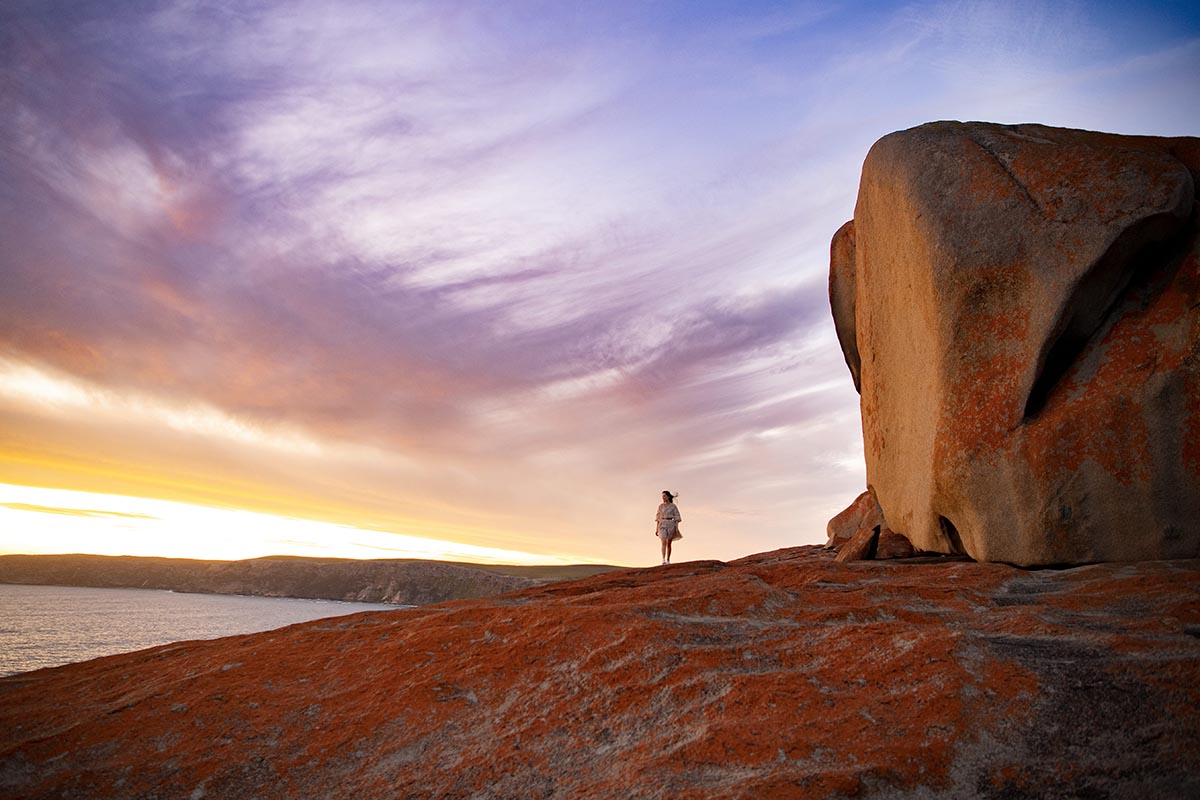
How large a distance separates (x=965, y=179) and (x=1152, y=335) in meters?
2.62

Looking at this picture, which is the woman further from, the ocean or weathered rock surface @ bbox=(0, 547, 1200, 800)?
weathered rock surface @ bbox=(0, 547, 1200, 800)

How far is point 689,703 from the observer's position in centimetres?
364

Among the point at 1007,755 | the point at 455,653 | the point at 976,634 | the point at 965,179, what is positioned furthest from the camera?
the point at 965,179

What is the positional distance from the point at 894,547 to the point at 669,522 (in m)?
8.76

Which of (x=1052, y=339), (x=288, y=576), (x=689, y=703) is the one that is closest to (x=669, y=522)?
(x=1052, y=339)

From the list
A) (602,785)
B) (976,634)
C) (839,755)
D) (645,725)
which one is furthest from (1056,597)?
(602,785)

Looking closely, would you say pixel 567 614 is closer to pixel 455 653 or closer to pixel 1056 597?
pixel 455 653

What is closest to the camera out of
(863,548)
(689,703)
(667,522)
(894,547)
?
(689,703)

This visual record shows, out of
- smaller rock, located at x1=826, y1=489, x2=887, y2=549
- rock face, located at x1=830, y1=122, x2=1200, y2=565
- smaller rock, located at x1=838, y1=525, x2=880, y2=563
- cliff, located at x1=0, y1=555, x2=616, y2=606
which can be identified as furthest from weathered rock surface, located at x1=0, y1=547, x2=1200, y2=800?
cliff, located at x1=0, y1=555, x2=616, y2=606

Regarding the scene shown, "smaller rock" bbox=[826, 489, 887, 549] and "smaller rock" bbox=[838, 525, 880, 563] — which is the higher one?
"smaller rock" bbox=[826, 489, 887, 549]

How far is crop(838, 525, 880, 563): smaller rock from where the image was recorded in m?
9.69

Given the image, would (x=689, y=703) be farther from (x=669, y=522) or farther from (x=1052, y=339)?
(x=669, y=522)

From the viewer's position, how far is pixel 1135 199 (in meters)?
6.67

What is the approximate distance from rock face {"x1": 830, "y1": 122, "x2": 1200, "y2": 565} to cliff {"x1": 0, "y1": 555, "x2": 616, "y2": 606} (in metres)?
50.1
